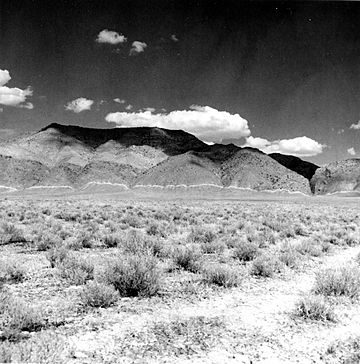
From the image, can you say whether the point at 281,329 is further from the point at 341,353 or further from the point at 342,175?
the point at 342,175

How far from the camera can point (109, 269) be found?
758 cm

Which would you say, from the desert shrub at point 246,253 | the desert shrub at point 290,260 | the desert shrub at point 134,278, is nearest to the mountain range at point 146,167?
the desert shrub at point 246,253

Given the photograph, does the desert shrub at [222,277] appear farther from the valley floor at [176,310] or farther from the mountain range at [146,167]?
the mountain range at [146,167]

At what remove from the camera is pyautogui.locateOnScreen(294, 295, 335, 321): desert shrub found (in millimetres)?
6066

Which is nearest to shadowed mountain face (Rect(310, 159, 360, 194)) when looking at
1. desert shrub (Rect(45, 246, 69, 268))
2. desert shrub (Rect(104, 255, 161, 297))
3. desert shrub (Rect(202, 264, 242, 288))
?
desert shrub (Rect(202, 264, 242, 288))

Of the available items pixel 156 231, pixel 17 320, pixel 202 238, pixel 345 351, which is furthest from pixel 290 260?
pixel 156 231

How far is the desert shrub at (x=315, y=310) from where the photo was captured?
6.07 m

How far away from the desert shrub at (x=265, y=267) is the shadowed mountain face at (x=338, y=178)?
14627 cm

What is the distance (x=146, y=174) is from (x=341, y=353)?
136296 millimetres

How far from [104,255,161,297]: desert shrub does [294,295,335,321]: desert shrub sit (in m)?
2.69

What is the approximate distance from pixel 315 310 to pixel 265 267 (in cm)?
298

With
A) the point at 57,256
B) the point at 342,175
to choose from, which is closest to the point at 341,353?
the point at 57,256

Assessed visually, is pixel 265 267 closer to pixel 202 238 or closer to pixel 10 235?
pixel 202 238

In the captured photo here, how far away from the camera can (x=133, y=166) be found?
15350 cm
